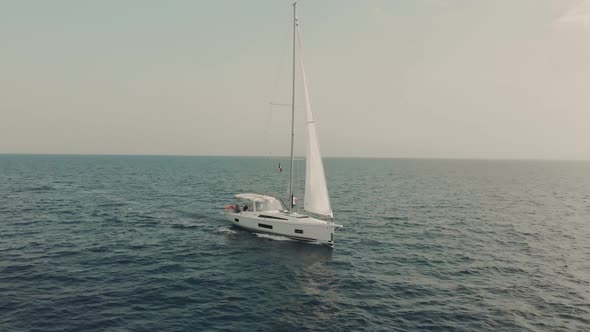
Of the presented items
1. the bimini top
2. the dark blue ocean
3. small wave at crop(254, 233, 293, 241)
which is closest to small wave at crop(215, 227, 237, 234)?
the dark blue ocean

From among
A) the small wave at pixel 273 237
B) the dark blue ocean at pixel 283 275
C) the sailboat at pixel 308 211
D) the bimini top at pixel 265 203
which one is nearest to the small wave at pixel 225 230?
the dark blue ocean at pixel 283 275

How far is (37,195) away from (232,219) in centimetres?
4968

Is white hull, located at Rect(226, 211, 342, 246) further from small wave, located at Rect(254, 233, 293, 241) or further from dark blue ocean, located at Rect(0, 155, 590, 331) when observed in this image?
dark blue ocean, located at Rect(0, 155, 590, 331)

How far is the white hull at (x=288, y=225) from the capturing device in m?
34.8

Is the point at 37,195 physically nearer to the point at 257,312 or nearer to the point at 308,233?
the point at 308,233

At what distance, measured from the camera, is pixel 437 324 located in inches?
787

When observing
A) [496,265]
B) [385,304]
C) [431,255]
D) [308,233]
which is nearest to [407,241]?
[431,255]

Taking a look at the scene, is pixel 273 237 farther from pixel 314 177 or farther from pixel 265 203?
pixel 314 177

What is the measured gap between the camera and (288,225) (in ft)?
119

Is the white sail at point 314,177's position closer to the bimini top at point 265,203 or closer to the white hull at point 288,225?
the white hull at point 288,225

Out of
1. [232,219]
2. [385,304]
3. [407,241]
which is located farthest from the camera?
[232,219]

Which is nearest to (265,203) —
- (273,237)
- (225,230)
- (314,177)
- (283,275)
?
(273,237)

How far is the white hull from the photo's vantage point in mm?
34781

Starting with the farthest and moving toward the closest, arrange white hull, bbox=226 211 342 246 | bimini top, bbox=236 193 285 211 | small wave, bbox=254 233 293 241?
1. bimini top, bbox=236 193 285 211
2. small wave, bbox=254 233 293 241
3. white hull, bbox=226 211 342 246
